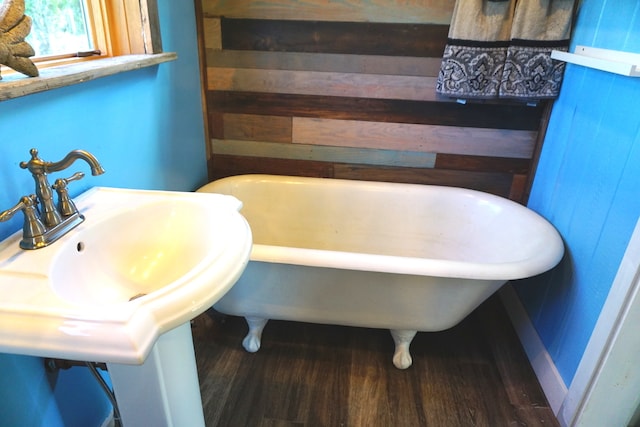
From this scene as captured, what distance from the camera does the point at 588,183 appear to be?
1.43 meters

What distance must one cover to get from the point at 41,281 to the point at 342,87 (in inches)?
58.4

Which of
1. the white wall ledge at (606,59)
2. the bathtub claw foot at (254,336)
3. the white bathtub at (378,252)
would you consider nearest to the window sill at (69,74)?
the white bathtub at (378,252)

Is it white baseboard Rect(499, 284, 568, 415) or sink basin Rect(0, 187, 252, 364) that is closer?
sink basin Rect(0, 187, 252, 364)

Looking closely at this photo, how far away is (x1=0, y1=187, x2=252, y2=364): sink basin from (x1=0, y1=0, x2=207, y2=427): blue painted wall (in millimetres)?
161

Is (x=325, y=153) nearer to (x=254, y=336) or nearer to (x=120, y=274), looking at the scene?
(x=254, y=336)

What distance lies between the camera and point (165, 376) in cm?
96

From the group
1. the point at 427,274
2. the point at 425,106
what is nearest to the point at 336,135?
the point at 425,106

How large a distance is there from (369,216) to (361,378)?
0.73m

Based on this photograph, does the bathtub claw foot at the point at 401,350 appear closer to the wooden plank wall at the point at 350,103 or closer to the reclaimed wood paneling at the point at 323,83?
the wooden plank wall at the point at 350,103

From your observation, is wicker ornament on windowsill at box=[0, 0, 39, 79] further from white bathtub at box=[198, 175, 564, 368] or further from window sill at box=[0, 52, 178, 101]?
white bathtub at box=[198, 175, 564, 368]

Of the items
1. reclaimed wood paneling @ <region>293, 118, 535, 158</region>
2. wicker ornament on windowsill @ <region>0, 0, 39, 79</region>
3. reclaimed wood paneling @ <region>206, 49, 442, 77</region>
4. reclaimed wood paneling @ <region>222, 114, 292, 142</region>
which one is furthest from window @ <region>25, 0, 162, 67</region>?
reclaimed wood paneling @ <region>293, 118, 535, 158</region>

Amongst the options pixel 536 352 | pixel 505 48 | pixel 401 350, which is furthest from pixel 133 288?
pixel 505 48

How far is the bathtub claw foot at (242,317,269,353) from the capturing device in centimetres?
169

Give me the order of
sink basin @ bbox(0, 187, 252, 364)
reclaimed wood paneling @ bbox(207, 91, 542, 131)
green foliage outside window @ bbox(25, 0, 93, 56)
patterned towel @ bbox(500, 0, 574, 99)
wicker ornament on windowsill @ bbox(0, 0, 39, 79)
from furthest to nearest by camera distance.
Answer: reclaimed wood paneling @ bbox(207, 91, 542, 131) → patterned towel @ bbox(500, 0, 574, 99) → green foliage outside window @ bbox(25, 0, 93, 56) → wicker ornament on windowsill @ bbox(0, 0, 39, 79) → sink basin @ bbox(0, 187, 252, 364)
